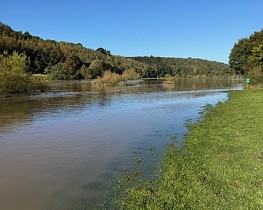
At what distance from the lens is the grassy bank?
6488mm

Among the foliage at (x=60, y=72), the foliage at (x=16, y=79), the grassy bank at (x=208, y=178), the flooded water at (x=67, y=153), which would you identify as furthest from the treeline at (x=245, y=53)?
the foliage at (x=60, y=72)

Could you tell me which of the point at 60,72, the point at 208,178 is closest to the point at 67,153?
the point at 208,178

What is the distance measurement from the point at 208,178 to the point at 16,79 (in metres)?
41.3

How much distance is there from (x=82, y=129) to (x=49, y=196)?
945 centimetres

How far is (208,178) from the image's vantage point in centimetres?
786

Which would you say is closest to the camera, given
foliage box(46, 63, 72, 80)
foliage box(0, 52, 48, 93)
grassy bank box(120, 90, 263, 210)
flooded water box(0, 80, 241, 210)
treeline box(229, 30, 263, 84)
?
grassy bank box(120, 90, 263, 210)

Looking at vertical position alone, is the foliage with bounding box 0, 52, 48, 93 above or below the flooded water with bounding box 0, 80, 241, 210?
above

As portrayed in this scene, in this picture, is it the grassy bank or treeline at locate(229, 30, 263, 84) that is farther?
treeline at locate(229, 30, 263, 84)

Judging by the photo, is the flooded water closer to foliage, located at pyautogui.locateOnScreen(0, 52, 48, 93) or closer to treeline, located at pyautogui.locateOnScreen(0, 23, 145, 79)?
foliage, located at pyautogui.locateOnScreen(0, 52, 48, 93)

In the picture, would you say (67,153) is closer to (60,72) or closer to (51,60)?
(60,72)

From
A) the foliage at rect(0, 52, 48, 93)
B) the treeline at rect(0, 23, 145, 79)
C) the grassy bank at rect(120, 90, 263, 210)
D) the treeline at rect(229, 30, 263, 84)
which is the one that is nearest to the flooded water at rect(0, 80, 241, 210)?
the grassy bank at rect(120, 90, 263, 210)

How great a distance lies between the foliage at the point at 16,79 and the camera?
43094 mm

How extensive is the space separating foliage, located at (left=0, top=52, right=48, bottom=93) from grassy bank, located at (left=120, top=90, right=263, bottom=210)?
36.3 m

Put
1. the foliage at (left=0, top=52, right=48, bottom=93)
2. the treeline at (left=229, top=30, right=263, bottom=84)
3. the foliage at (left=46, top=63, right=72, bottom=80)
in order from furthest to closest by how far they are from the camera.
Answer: the foliage at (left=46, top=63, right=72, bottom=80), the treeline at (left=229, top=30, right=263, bottom=84), the foliage at (left=0, top=52, right=48, bottom=93)
